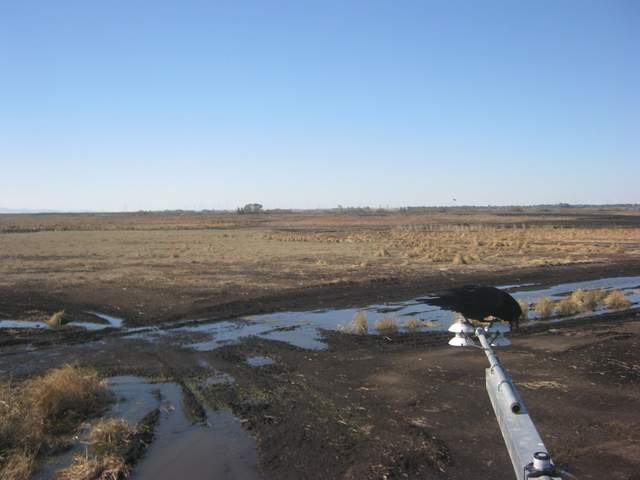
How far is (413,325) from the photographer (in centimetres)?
1681

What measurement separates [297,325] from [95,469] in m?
10.9

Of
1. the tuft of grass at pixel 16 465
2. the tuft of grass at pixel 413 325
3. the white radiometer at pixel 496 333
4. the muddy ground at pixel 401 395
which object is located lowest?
the tuft of grass at pixel 413 325

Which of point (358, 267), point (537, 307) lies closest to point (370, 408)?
point (537, 307)

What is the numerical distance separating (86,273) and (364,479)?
90.7ft

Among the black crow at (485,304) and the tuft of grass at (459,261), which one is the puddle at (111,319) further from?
the tuft of grass at (459,261)

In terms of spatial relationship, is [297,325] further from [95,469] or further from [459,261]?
[459,261]

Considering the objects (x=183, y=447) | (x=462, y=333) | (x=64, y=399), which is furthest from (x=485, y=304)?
(x=64, y=399)

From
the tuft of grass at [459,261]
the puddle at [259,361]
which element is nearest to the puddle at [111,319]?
the puddle at [259,361]

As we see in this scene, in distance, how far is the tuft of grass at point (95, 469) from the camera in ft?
22.7

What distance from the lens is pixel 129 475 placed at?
23.7 ft

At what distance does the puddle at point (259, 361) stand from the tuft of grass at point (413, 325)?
200 inches

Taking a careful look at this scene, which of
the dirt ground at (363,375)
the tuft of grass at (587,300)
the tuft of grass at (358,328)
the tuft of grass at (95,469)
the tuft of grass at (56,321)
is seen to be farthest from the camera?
the tuft of grass at (587,300)

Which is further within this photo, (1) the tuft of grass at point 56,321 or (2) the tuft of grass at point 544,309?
(2) the tuft of grass at point 544,309

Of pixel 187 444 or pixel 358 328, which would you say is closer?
pixel 187 444
